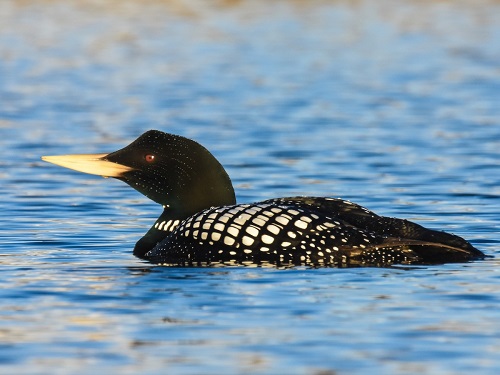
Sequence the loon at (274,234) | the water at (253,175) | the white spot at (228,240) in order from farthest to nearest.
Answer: the white spot at (228,240) → the loon at (274,234) → the water at (253,175)

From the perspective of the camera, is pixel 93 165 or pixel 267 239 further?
pixel 93 165

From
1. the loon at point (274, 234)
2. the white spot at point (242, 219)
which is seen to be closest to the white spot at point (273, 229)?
the loon at point (274, 234)

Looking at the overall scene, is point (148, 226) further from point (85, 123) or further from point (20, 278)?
point (85, 123)

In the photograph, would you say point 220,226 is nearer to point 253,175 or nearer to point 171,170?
point 171,170

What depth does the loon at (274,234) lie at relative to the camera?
7.05 meters

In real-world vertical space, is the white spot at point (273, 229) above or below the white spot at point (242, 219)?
below

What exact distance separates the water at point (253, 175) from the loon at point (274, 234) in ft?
0.43

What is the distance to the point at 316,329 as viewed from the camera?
576cm

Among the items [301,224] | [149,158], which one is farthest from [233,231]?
[149,158]

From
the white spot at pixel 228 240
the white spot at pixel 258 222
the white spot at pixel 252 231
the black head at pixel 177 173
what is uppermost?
the black head at pixel 177 173

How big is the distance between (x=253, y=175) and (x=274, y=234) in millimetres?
4177

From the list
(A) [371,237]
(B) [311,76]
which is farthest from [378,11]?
(A) [371,237]

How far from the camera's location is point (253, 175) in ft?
36.9

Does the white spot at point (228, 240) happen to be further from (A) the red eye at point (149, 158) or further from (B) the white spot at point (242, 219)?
(A) the red eye at point (149, 158)
